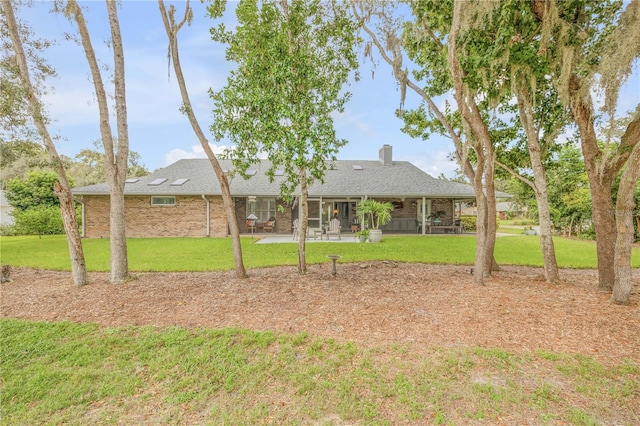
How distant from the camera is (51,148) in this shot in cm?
546

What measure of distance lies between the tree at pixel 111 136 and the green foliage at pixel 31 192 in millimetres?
21331

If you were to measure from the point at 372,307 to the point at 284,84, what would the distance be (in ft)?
14.1

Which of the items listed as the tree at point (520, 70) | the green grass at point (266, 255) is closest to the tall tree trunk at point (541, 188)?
the tree at point (520, 70)

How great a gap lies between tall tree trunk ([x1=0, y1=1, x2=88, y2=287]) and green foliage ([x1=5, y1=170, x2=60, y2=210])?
68.4 feet

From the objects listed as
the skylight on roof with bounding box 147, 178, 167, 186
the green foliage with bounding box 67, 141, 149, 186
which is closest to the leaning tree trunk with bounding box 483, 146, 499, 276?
the skylight on roof with bounding box 147, 178, 167, 186

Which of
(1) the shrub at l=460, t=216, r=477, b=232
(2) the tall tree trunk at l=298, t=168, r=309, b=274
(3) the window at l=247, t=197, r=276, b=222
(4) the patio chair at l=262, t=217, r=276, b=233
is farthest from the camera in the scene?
(1) the shrub at l=460, t=216, r=477, b=232

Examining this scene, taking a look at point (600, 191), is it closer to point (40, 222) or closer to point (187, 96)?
point (187, 96)

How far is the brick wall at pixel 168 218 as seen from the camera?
14523 mm

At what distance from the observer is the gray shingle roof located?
572 inches

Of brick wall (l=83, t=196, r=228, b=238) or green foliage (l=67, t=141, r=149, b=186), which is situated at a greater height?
green foliage (l=67, t=141, r=149, b=186)

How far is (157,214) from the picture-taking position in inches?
579

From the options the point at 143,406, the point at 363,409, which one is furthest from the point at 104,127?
the point at 363,409

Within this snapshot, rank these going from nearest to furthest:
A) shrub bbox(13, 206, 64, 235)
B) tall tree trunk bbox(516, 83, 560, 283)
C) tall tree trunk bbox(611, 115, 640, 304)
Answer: tall tree trunk bbox(611, 115, 640, 304)
tall tree trunk bbox(516, 83, 560, 283)
shrub bbox(13, 206, 64, 235)

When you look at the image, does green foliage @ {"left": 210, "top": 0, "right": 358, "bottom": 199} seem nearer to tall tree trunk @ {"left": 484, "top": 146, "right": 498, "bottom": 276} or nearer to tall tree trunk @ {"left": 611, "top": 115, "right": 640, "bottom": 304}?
tall tree trunk @ {"left": 484, "top": 146, "right": 498, "bottom": 276}
